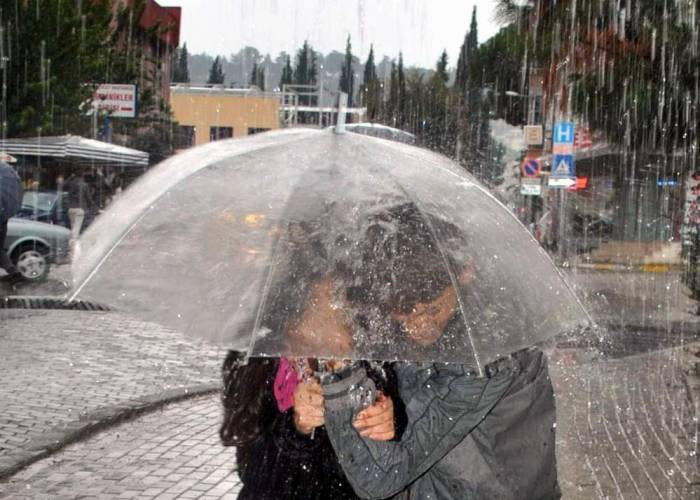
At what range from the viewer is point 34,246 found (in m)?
18.2

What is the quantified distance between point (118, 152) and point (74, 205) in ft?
9.67

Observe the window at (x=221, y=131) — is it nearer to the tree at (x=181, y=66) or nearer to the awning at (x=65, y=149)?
the tree at (x=181, y=66)

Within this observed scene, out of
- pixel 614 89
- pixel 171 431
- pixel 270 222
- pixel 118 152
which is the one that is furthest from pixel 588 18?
pixel 118 152

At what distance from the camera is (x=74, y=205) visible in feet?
82.3

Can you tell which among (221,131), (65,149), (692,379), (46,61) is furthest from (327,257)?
(221,131)

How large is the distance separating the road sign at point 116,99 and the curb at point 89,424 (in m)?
21.6

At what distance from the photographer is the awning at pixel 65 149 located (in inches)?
983

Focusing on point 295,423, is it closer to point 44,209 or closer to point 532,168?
point 44,209

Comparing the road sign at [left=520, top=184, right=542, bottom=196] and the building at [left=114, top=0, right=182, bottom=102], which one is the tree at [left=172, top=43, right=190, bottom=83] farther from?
the road sign at [left=520, top=184, right=542, bottom=196]

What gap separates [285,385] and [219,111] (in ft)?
166

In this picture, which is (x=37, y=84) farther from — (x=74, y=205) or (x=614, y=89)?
(x=614, y=89)

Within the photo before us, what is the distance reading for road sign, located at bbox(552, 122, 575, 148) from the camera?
20.3 m

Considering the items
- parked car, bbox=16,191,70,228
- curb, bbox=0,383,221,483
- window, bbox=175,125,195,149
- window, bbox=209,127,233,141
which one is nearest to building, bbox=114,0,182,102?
window, bbox=175,125,195,149

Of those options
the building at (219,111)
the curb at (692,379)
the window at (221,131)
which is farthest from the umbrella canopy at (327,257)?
the window at (221,131)
